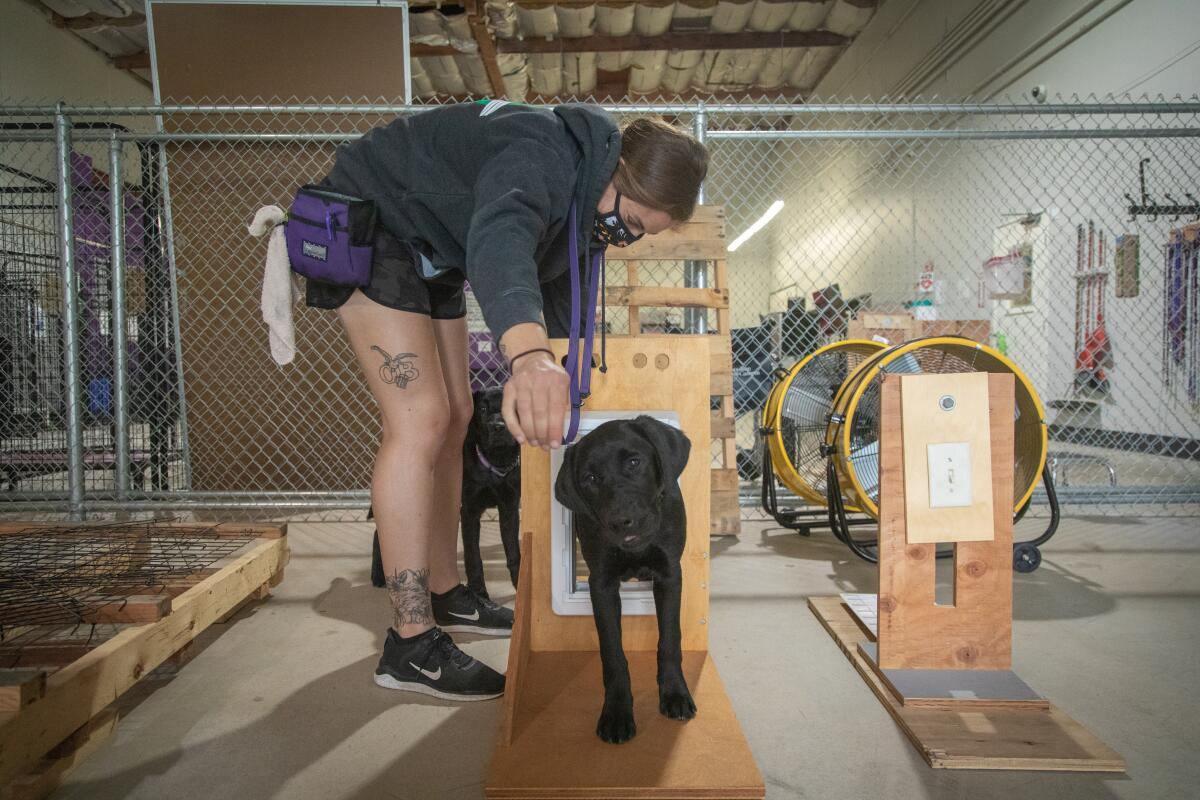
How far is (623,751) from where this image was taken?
1.43 metres

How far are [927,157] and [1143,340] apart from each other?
4.39 meters

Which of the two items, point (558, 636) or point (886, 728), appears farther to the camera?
point (558, 636)

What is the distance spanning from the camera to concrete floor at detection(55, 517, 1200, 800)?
1.44 meters

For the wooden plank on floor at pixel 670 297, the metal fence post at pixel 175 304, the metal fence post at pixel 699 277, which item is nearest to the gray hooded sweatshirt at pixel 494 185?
the wooden plank on floor at pixel 670 297

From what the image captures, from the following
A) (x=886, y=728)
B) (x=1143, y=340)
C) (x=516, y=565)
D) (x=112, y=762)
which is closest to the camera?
(x=112, y=762)

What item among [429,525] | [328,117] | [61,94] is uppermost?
[61,94]

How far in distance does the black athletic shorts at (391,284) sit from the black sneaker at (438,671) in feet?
2.79

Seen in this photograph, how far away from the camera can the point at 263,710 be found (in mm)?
1764

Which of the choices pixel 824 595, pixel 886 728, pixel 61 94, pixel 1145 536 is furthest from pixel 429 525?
pixel 61 94

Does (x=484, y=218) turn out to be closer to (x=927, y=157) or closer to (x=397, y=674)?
(x=397, y=674)

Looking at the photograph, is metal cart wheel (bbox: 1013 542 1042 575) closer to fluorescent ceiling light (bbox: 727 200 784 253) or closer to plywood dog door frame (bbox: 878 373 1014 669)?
plywood dog door frame (bbox: 878 373 1014 669)

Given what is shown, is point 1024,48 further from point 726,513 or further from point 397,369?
point 397,369

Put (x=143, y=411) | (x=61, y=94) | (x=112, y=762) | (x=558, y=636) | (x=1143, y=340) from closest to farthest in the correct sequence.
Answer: (x=112, y=762) → (x=558, y=636) → (x=143, y=411) → (x=1143, y=340) → (x=61, y=94)

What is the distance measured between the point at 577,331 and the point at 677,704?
85cm
